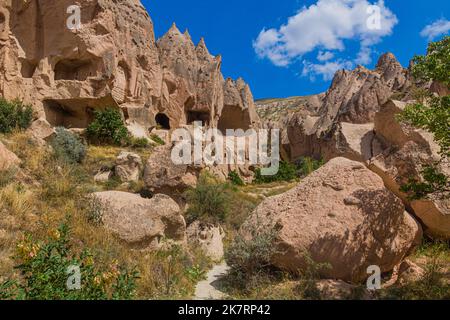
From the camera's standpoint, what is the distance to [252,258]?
4551 mm

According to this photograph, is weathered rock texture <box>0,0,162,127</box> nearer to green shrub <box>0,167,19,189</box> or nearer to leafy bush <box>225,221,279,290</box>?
green shrub <box>0,167,19,189</box>

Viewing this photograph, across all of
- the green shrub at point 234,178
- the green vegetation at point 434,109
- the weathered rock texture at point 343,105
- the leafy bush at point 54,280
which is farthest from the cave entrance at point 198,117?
the leafy bush at point 54,280

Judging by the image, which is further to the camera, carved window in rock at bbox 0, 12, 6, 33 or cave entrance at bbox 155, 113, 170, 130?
cave entrance at bbox 155, 113, 170, 130

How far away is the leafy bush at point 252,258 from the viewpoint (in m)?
4.43

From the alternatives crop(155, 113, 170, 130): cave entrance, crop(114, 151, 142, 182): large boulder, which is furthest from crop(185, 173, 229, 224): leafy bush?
crop(155, 113, 170, 130): cave entrance

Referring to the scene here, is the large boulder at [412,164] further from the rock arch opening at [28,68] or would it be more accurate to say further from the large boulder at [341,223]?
the rock arch opening at [28,68]

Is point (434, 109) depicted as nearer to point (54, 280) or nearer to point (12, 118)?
point (54, 280)

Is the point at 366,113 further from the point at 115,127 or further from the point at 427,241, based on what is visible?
the point at 427,241

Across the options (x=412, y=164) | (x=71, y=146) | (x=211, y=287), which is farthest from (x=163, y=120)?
(x=211, y=287)

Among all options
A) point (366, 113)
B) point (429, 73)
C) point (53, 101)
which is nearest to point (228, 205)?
point (429, 73)

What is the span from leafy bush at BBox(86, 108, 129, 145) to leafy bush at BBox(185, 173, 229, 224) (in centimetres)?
947

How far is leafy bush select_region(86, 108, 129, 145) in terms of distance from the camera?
16375 mm

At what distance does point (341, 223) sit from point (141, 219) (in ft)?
10.2
